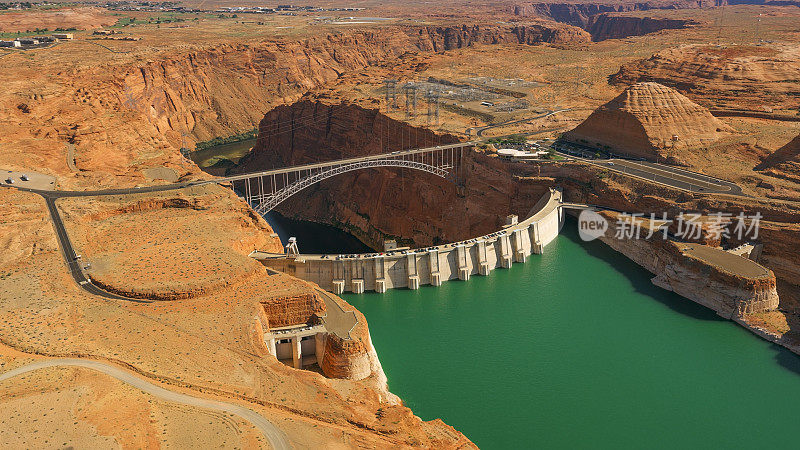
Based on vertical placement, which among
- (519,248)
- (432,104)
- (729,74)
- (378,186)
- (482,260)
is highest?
(729,74)

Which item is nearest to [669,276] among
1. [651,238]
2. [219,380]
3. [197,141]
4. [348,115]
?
[651,238]

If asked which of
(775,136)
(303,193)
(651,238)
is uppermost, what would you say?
(775,136)

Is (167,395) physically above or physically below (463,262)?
above

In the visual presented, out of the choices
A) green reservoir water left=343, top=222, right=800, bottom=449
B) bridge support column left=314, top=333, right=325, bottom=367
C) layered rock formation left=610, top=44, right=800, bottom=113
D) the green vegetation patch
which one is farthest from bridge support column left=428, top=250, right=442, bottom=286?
the green vegetation patch

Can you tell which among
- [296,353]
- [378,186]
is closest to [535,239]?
[378,186]

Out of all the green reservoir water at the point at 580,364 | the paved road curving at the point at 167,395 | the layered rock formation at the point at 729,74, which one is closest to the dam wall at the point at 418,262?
the green reservoir water at the point at 580,364

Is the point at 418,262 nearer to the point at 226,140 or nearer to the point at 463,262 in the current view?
the point at 463,262

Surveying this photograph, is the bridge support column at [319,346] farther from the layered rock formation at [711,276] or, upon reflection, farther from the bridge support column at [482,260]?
the layered rock formation at [711,276]

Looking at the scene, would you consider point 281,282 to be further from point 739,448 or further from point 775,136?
point 775,136
